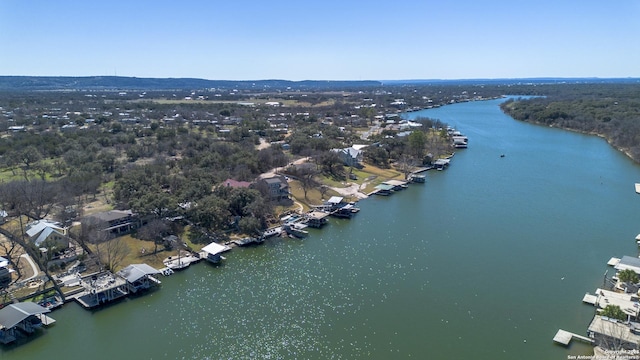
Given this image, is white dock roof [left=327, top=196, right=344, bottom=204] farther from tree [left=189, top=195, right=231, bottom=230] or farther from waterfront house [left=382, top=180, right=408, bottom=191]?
tree [left=189, top=195, right=231, bottom=230]

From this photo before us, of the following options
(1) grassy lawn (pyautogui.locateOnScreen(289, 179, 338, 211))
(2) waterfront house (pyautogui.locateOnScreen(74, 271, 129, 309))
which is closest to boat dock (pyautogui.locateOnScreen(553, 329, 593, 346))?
(1) grassy lawn (pyautogui.locateOnScreen(289, 179, 338, 211))

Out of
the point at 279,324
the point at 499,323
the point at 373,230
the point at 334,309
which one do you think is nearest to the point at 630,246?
the point at 499,323

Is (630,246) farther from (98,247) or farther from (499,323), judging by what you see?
(98,247)

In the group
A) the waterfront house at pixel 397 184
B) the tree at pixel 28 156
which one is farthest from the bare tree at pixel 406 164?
the tree at pixel 28 156

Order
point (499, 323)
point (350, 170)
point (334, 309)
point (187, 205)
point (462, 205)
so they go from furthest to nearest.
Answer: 1. point (350, 170)
2. point (462, 205)
3. point (187, 205)
4. point (334, 309)
5. point (499, 323)

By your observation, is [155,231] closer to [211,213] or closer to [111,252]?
[111,252]
